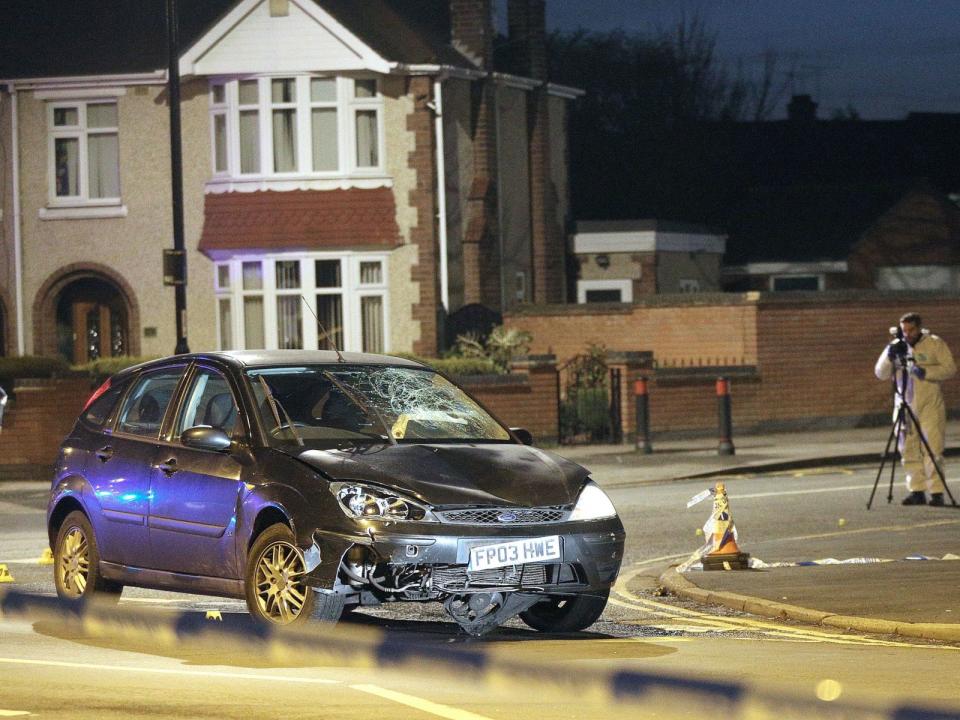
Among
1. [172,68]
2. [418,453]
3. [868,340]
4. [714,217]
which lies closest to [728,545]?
[418,453]

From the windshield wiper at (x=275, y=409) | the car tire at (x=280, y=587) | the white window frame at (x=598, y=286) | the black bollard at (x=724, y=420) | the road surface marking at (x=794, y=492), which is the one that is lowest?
the road surface marking at (x=794, y=492)

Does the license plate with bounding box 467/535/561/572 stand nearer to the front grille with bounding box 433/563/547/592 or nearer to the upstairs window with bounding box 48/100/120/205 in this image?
the front grille with bounding box 433/563/547/592

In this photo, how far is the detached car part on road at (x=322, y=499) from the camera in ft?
30.9

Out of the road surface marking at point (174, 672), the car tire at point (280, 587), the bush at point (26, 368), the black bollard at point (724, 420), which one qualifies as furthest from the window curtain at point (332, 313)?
the road surface marking at point (174, 672)

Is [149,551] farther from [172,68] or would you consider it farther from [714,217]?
[714,217]

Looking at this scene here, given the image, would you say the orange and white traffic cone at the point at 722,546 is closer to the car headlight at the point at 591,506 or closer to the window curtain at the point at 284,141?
the car headlight at the point at 591,506

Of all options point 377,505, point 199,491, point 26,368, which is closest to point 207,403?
point 199,491

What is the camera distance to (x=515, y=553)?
9516mm

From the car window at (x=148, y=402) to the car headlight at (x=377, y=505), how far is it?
6.51ft

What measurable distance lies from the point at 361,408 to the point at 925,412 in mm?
9373

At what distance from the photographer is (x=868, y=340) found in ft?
104

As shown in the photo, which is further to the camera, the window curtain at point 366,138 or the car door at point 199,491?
the window curtain at point 366,138

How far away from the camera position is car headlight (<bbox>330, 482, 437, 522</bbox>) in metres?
9.44

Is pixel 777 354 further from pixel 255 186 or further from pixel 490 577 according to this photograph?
pixel 490 577
